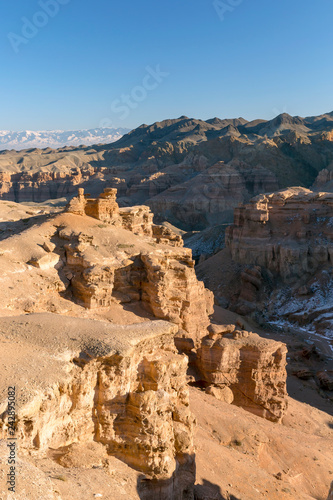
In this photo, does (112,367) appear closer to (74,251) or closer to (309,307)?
(74,251)

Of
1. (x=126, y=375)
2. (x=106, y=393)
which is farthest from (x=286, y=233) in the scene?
(x=106, y=393)

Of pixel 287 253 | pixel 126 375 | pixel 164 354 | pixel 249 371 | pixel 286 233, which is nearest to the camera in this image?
pixel 126 375

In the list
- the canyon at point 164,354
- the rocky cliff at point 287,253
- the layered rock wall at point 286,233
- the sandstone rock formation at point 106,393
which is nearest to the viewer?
the sandstone rock formation at point 106,393

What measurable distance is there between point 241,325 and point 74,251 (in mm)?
14353

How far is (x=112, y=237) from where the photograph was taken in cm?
2391

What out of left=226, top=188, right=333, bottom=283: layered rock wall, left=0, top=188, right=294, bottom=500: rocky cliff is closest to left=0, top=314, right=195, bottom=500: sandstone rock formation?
left=0, top=188, right=294, bottom=500: rocky cliff

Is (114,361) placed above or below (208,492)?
above

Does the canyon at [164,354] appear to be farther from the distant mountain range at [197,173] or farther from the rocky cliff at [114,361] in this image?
the distant mountain range at [197,173]

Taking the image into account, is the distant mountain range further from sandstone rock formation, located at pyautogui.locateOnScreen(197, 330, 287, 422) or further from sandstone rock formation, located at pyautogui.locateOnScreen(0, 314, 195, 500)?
sandstone rock formation, located at pyautogui.locateOnScreen(0, 314, 195, 500)

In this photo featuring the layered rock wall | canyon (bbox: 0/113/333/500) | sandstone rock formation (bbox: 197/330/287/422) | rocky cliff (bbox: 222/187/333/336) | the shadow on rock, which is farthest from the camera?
the layered rock wall

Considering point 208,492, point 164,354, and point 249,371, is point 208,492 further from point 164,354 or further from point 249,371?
point 249,371

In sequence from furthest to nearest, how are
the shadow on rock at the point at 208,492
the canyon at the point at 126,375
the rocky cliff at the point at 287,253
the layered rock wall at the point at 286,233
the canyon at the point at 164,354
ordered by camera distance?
the layered rock wall at the point at 286,233 < the rocky cliff at the point at 287,253 < the shadow on rock at the point at 208,492 < the canyon at the point at 164,354 < the canyon at the point at 126,375

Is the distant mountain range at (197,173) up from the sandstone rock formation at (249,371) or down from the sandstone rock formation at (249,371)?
up

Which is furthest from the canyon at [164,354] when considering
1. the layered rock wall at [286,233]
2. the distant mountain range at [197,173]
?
the distant mountain range at [197,173]
